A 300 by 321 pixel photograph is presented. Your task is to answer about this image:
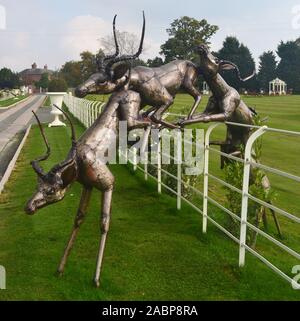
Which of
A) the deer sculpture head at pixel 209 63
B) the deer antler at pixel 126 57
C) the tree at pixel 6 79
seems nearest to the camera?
the deer antler at pixel 126 57

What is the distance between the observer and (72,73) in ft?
262

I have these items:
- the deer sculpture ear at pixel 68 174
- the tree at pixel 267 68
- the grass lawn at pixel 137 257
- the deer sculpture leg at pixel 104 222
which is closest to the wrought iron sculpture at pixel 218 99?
the deer sculpture leg at pixel 104 222

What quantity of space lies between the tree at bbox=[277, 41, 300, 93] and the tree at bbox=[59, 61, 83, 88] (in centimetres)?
3319

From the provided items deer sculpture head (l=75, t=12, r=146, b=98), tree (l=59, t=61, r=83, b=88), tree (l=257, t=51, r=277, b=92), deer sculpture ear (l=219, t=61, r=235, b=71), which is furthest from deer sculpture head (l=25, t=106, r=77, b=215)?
tree (l=59, t=61, r=83, b=88)

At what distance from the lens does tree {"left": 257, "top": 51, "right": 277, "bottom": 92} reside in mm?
67938

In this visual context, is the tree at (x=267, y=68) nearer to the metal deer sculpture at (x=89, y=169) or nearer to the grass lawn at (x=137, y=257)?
the grass lawn at (x=137, y=257)

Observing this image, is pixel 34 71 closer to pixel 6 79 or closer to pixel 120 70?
pixel 6 79

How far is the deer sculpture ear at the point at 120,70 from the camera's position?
4580 millimetres

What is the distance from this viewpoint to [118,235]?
617cm

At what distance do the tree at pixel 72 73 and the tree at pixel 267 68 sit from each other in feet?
98.6

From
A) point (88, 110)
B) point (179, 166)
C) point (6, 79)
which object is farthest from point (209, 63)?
point (6, 79)

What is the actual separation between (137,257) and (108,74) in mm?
2194

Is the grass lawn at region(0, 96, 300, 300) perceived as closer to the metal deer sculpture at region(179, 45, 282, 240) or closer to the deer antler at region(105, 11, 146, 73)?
the metal deer sculpture at region(179, 45, 282, 240)
